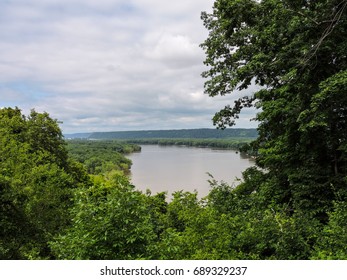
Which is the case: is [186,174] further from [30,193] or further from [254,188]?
[30,193]

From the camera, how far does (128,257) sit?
407 cm

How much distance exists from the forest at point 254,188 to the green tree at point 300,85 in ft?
0.11

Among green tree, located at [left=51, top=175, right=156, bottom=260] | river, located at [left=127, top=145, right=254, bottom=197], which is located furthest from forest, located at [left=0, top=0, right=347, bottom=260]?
river, located at [left=127, top=145, right=254, bottom=197]

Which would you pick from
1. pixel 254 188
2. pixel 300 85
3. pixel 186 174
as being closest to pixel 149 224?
pixel 300 85

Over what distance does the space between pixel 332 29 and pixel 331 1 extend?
689mm

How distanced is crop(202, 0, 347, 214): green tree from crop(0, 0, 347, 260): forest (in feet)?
0.11

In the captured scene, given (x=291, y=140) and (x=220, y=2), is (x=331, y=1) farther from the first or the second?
(x=220, y=2)

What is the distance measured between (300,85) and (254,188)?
450cm

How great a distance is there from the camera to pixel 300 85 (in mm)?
8594

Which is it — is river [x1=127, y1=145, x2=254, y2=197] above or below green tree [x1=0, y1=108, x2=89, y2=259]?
below

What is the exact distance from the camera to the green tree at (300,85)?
25.3ft

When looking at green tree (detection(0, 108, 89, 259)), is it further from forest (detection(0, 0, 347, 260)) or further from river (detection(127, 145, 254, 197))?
river (detection(127, 145, 254, 197))

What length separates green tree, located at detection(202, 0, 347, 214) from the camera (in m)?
7.71

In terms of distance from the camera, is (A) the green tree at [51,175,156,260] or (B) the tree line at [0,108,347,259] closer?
(A) the green tree at [51,175,156,260]
